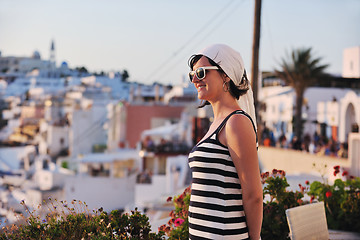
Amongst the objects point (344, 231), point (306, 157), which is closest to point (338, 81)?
point (306, 157)

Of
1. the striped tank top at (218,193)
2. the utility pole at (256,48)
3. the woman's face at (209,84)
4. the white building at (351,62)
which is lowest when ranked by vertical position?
the striped tank top at (218,193)

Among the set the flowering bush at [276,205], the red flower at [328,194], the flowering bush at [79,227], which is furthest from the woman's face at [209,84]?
the red flower at [328,194]

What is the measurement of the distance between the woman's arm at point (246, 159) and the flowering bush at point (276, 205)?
264cm

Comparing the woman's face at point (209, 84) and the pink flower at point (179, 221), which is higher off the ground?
the woman's face at point (209, 84)

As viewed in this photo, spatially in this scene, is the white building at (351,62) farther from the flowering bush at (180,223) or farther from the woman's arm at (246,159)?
the woman's arm at (246,159)

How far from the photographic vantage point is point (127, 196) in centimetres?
3522

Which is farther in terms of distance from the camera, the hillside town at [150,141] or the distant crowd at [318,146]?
the hillside town at [150,141]

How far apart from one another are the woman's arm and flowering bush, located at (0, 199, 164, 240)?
4.89ft

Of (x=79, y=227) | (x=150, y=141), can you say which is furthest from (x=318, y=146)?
(x=79, y=227)

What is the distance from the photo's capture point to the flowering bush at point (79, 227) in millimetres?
3967

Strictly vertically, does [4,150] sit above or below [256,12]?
below

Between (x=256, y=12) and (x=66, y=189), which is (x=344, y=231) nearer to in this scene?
(x=256, y=12)

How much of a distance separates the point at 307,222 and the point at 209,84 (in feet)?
6.31

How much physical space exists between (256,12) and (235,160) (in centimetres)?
979
